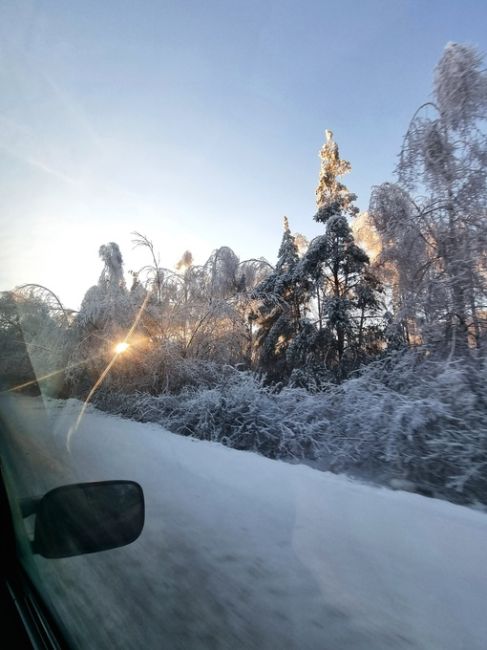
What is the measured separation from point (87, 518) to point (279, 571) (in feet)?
4.80

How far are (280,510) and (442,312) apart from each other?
5.15 metres

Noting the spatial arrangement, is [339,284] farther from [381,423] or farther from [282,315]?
[381,423]

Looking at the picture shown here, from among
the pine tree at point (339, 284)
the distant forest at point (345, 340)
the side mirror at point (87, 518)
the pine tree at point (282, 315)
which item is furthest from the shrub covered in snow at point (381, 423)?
the pine tree at point (282, 315)

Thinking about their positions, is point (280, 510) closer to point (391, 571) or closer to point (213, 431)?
point (391, 571)

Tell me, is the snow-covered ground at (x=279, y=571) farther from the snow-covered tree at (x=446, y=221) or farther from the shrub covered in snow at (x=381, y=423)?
the snow-covered tree at (x=446, y=221)

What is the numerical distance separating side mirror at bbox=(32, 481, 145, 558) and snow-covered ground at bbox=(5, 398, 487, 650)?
17.3 inches

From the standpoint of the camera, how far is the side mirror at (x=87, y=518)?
1218 millimetres

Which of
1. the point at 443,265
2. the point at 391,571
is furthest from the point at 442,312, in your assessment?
the point at 391,571

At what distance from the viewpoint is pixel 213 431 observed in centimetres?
671

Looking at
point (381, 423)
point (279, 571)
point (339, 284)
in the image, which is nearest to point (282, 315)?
point (339, 284)

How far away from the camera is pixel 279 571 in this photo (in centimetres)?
229

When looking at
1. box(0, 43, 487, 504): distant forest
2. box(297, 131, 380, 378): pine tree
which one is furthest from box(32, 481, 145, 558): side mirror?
box(297, 131, 380, 378): pine tree

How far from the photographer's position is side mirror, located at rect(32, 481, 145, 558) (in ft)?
4.00

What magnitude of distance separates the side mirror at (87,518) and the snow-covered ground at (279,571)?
1.44ft
